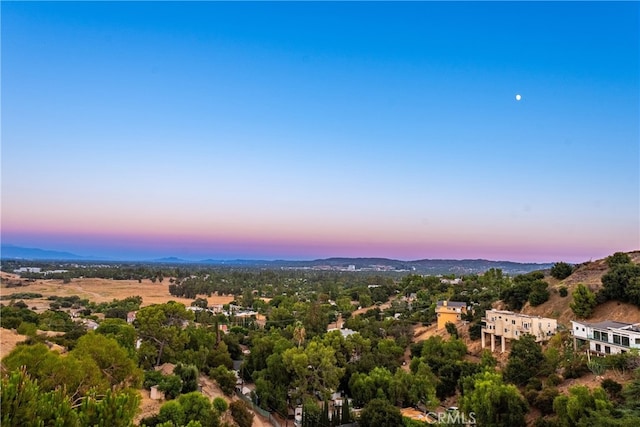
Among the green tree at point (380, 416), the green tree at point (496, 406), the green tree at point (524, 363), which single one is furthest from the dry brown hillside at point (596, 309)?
the green tree at point (380, 416)

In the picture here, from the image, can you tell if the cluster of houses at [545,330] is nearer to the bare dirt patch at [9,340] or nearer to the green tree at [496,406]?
the green tree at [496,406]

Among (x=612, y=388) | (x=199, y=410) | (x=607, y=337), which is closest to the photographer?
(x=199, y=410)

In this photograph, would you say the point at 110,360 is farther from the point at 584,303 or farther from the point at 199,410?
the point at 584,303

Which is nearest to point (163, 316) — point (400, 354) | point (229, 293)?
point (400, 354)

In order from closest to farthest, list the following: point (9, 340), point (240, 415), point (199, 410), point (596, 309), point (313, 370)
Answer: point (199, 410) → point (240, 415) → point (313, 370) → point (9, 340) → point (596, 309)

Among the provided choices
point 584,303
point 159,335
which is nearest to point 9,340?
point 159,335

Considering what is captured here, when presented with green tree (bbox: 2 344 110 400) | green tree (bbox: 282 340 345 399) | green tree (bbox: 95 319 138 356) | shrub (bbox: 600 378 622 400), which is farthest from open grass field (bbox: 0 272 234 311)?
shrub (bbox: 600 378 622 400)

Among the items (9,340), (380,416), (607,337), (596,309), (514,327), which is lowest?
(380,416)
